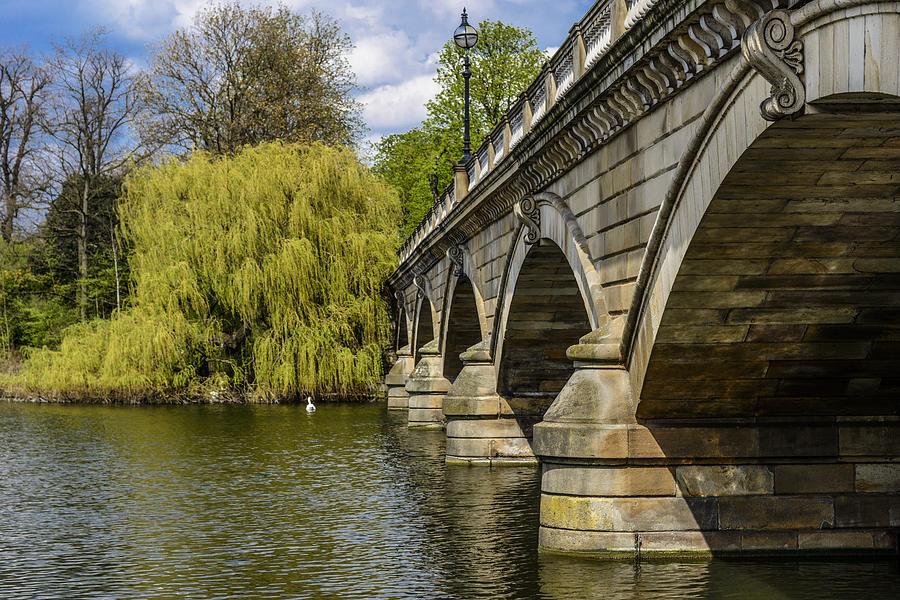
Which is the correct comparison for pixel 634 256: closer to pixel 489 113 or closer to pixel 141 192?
pixel 141 192

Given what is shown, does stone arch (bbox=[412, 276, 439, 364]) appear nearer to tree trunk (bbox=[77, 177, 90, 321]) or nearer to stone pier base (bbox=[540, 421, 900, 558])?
stone pier base (bbox=[540, 421, 900, 558])

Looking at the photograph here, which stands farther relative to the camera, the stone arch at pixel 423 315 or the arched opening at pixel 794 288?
the stone arch at pixel 423 315

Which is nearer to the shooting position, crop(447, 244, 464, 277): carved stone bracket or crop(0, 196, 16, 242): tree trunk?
crop(447, 244, 464, 277): carved stone bracket

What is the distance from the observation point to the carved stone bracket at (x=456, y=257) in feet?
70.0

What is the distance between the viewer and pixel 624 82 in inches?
374

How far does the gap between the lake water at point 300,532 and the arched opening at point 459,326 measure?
10.1ft

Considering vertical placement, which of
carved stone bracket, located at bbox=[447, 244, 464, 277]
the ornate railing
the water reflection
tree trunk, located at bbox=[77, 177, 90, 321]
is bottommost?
the water reflection

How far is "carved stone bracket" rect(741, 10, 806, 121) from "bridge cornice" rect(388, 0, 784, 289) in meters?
0.23

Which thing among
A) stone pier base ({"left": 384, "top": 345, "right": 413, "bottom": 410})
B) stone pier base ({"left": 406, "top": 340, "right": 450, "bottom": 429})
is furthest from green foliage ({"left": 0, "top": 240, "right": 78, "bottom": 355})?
stone pier base ({"left": 406, "top": 340, "right": 450, "bottom": 429})

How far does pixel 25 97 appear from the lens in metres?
46.5

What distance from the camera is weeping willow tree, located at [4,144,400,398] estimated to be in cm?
3219

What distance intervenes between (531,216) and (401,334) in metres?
23.3

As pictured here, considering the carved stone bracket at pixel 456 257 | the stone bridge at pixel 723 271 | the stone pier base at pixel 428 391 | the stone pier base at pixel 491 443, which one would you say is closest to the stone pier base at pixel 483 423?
the stone pier base at pixel 491 443

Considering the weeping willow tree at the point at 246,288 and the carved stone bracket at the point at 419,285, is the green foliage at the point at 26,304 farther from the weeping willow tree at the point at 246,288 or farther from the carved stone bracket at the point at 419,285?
the carved stone bracket at the point at 419,285
